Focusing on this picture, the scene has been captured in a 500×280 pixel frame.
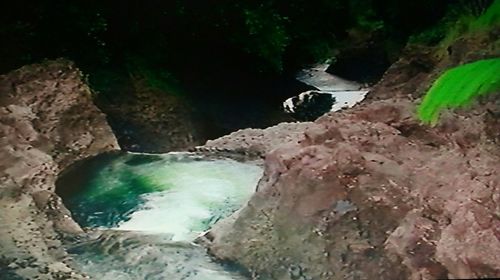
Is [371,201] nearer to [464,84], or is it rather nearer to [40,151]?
[464,84]

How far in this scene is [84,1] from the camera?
7.72m

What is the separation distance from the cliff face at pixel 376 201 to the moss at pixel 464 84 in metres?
1.04

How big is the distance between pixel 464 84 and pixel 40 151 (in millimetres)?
5014

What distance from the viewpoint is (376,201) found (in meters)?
3.79

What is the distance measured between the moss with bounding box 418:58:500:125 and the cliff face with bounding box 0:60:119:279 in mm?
2984

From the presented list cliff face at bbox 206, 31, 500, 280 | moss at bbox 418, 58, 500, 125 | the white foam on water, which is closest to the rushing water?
the white foam on water

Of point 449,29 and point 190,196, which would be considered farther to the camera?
point 449,29

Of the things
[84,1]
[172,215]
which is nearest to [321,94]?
[84,1]

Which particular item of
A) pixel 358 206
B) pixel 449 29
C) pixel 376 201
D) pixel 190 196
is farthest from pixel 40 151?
pixel 449 29

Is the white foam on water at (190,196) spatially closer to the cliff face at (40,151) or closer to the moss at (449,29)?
the cliff face at (40,151)

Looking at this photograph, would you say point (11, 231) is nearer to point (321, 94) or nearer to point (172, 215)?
point (172, 215)

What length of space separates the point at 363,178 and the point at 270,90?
5.97m

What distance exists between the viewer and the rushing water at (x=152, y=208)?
14.5 ft

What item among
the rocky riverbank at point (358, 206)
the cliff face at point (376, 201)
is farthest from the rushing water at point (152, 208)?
the cliff face at point (376, 201)
